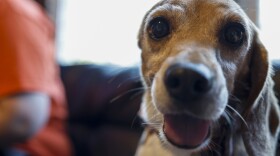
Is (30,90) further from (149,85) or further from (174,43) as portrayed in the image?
(174,43)

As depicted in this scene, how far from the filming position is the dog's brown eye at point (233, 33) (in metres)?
1.02

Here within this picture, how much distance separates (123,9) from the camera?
1.68 m

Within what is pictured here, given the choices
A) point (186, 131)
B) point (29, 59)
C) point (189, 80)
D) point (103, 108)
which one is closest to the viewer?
point (189, 80)

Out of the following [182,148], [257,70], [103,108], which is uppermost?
[257,70]

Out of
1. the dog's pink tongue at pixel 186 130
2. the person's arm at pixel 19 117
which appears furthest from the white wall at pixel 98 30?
the dog's pink tongue at pixel 186 130

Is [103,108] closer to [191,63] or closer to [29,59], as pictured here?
[29,59]

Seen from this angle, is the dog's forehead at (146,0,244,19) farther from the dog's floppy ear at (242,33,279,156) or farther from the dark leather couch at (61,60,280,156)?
the dark leather couch at (61,60,280,156)

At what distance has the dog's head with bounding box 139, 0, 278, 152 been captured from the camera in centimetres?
87

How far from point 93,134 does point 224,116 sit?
967 millimetres

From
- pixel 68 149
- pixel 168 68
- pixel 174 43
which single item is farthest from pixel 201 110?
pixel 68 149

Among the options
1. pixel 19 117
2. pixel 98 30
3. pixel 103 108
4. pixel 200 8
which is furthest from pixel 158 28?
pixel 98 30

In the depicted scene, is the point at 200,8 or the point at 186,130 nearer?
the point at 186,130

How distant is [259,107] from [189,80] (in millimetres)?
286

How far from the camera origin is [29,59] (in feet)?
5.04
